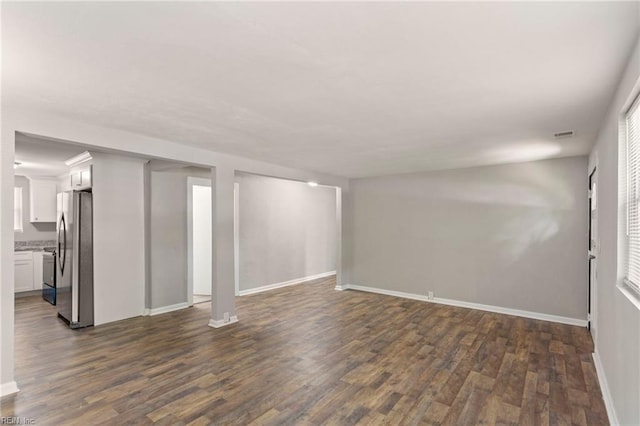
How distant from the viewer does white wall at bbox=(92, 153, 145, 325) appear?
15.0 ft

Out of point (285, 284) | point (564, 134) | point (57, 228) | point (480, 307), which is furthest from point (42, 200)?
point (564, 134)

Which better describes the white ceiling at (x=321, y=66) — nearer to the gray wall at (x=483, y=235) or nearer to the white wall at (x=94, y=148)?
the white wall at (x=94, y=148)

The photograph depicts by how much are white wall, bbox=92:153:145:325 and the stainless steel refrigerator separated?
0.23ft

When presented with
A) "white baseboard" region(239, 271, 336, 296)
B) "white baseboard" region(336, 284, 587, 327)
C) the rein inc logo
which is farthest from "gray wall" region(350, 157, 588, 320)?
the rein inc logo

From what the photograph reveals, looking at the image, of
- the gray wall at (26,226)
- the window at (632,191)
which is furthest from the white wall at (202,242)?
the window at (632,191)

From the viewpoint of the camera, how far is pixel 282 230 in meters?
7.18

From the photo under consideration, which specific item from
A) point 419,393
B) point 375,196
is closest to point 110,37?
point 419,393

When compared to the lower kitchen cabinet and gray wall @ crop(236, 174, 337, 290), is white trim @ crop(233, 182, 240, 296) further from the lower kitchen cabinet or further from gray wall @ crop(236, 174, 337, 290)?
the lower kitchen cabinet

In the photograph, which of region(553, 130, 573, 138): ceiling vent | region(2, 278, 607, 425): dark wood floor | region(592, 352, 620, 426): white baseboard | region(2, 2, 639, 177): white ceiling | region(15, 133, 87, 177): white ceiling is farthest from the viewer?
region(15, 133, 87, 177): white ceiling

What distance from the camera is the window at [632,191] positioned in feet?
6.37

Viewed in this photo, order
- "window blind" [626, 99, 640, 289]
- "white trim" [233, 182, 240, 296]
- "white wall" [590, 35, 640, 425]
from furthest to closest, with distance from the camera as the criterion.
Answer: "white trim" [233, 182, 240, 296] → "window blind" [626, 99, 640, 289] → "white wall" [590, 35, 640, 425]

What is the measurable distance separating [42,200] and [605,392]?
960 centimetres

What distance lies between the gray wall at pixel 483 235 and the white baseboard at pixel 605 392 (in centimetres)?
174

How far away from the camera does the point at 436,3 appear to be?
140cm
